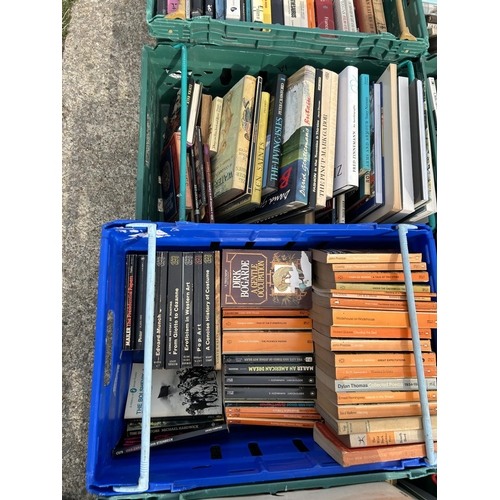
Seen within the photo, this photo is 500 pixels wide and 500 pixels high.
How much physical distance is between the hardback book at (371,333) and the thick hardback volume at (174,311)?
401 mm

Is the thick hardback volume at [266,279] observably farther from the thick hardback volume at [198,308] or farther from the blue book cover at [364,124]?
the blue book cover at [364,124]

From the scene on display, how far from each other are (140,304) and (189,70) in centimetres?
76

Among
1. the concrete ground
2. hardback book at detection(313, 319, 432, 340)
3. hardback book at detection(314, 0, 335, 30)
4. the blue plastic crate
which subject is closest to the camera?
the blue plastic crate

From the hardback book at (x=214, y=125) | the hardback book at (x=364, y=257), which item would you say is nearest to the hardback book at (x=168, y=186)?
the hardback book at (x=214, y=125)

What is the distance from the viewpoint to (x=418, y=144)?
3.44 feet

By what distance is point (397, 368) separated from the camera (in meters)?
0.94

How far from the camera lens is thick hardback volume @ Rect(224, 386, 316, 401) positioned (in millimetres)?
1037

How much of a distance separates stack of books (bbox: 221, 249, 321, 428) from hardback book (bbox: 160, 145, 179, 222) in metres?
0.23

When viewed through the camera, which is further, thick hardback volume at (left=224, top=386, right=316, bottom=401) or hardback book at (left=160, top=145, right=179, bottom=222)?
hardback book at (left=160, top=145, right=179, bottom=222)

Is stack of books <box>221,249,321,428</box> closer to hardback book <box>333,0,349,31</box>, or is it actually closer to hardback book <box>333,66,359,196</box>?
hardback book <box>333,66,359,196</box>

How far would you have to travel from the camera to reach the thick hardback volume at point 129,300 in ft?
3.34

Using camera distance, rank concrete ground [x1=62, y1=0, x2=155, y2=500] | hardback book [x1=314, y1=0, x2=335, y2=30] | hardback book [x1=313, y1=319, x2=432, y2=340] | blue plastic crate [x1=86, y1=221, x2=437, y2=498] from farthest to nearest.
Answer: concrete ground [x1=62, y1=0, x2=155, y2=500] < hardback book [x1=314, y1=0, x2=335, y2=30] < hardback book [x1=313, y1=319, x2=432, y2=340] < blue plastic crate [x1=86, y1=221, x2=437, y2=498]

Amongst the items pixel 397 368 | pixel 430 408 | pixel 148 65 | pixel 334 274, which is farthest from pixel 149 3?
pixel 430 408

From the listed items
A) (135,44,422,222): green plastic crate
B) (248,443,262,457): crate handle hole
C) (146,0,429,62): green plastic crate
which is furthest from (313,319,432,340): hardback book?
(146,0,429,62): green plastic crate
